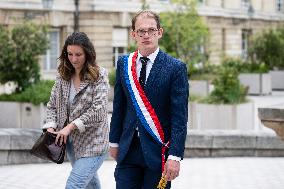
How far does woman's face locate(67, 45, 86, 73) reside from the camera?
20.4 feet

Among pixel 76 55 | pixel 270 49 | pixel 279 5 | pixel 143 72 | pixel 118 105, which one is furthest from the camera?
pixel 279 5

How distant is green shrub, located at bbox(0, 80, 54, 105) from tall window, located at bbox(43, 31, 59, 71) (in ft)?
50.1

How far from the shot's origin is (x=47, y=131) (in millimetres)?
Answer: 6336

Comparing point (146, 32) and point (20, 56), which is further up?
point (146, 32)

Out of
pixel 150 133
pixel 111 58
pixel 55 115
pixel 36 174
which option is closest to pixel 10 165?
pixel 36 174

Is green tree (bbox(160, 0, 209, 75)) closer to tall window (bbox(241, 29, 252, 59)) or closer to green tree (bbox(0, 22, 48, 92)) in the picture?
green tree (bbox(0, 22, 48, 92))

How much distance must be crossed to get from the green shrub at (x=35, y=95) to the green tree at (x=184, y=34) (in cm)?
1211

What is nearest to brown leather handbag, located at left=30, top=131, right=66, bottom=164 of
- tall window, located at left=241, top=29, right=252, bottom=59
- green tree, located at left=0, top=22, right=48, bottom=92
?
green tree, located at left=0, top=22, right=48, bottom=92

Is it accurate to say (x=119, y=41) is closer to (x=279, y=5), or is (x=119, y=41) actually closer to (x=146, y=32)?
(x=279, y=5)

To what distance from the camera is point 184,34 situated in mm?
30906

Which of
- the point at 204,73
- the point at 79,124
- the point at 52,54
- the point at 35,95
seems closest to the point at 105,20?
the point at 52,54

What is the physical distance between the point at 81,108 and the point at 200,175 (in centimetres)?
454

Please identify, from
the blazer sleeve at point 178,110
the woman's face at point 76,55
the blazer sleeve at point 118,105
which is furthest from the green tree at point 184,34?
the blazer sleeve at point 178,110

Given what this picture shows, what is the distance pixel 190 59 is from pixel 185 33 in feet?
4.56
